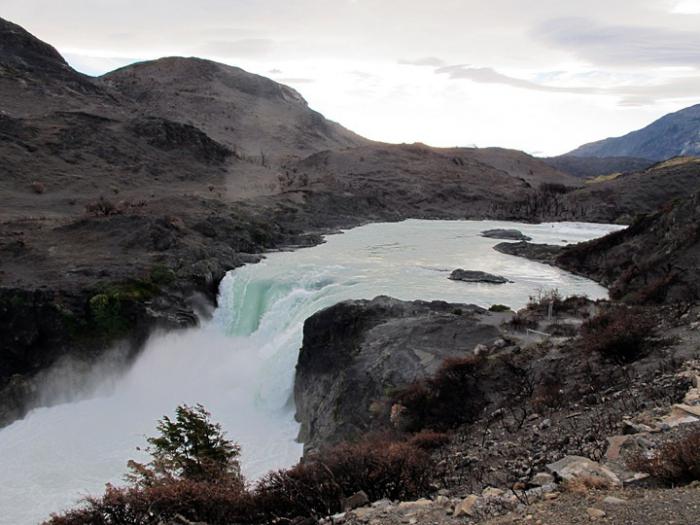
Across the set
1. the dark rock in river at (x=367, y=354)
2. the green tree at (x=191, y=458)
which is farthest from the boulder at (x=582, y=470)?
the dark rock in river at (x=367, y=354)

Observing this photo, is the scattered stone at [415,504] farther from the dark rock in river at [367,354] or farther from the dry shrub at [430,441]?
the dark rock in river at [367,354]

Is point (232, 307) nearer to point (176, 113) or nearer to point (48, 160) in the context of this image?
point (48, 160)

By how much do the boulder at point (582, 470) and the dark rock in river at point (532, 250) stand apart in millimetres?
32817

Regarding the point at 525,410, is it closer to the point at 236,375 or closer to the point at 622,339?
the point at 622,339

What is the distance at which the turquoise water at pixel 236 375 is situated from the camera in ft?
61.9

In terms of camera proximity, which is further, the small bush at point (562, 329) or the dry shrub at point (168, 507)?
the small bush at point (562, 329)

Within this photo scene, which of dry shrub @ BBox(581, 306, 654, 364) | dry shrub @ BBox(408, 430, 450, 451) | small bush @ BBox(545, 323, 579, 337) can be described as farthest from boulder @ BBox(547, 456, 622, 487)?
small bush @ BBox(545, 323, 579, 337)

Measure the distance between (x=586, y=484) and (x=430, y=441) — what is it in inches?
195

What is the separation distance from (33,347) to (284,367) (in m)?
11.8

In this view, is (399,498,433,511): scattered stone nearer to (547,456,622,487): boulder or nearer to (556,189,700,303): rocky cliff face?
(547,456,622,487): boulder

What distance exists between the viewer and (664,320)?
44.7 feet

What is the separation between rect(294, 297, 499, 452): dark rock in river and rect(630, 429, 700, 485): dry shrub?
8.43 m

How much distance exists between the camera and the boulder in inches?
234

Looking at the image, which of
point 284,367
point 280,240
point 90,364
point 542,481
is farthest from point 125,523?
point 280,240
